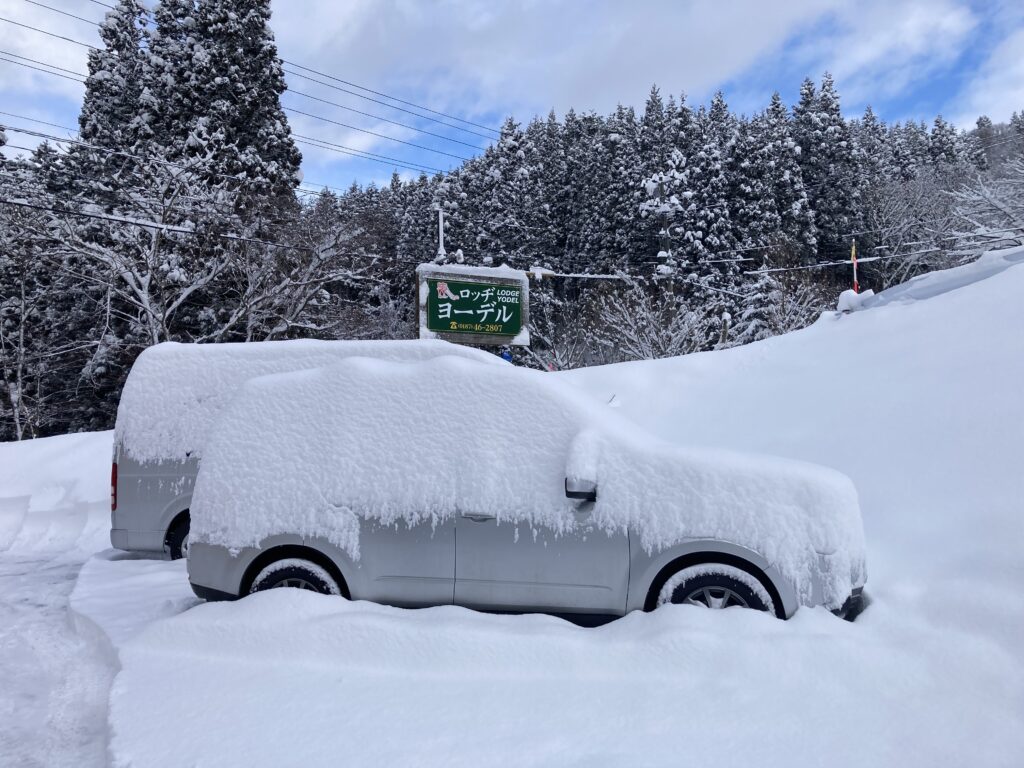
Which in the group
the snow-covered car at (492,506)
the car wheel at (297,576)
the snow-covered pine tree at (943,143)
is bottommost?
the car wheel at (297,576)

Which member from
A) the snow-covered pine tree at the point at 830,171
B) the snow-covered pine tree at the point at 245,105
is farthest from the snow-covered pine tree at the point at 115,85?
the snow-covered pine tree at the point at 830,171

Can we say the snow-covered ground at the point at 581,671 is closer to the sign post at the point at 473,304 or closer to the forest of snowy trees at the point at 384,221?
the sign post at the point at 473,304

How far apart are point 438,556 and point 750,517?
1736 mm

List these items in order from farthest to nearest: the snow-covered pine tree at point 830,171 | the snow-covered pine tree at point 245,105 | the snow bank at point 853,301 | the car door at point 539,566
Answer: the snow-covered pine tree at point 830,171 → the snow-covered pine tree at point 245,105 → the snow bank at point 853,301 → the car door at point 539,566

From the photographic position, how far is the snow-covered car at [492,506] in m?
3.47

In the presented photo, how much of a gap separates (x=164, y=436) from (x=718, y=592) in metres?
4.91

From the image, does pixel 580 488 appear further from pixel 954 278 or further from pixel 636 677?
pixel 954 278

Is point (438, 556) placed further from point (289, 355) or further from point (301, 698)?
point (289, 355)

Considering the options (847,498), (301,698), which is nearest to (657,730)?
(301,698)

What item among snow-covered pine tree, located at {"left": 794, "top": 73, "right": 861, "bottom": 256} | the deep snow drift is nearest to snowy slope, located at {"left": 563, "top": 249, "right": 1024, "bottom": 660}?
the deep snow drift

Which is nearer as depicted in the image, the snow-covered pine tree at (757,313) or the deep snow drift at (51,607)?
the deep snow drift at (51,607)

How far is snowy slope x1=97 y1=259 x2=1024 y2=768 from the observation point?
2.50 m

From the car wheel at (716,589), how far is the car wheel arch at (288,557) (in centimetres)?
188

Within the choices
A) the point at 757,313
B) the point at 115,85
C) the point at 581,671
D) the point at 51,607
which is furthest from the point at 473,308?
the point at 757,313
